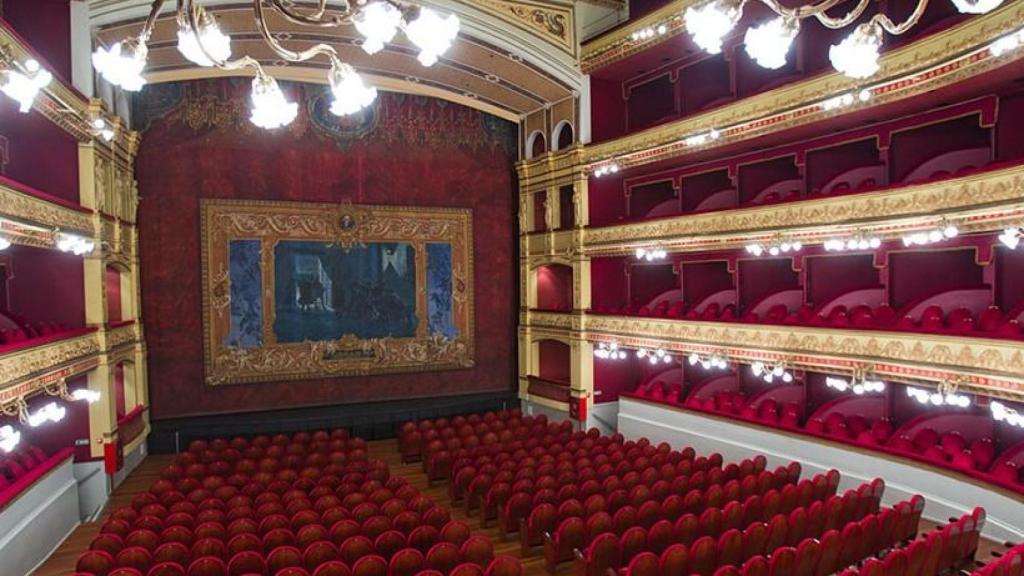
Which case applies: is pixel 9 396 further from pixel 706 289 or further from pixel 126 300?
pixel 706 289

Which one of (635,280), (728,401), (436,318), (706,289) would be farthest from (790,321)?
(436,318)

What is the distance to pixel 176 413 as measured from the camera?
13430 mm

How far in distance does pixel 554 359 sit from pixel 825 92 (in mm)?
8811

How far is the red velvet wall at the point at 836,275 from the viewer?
37.6 ft

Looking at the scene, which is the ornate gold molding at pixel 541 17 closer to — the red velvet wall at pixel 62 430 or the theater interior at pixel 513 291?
the theater interior at pixel 513 291

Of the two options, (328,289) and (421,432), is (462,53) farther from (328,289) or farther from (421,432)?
(421,432)

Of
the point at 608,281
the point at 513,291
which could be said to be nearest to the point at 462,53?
the point at 608,281

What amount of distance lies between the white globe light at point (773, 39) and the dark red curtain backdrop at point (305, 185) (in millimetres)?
12118

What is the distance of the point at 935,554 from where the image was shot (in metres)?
6.52

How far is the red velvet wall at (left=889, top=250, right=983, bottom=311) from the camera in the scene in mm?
10102

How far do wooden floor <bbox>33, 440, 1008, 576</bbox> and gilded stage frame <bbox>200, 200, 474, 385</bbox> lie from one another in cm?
219

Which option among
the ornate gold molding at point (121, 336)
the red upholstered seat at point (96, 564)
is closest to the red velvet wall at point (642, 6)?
the ornate gold molding at point (121, 336)

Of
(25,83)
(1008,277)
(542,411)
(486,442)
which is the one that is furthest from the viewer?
(542,411)

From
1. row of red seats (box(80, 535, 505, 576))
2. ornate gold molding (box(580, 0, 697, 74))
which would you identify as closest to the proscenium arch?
ornate gold molding (box(580, 0, 697, 74))
